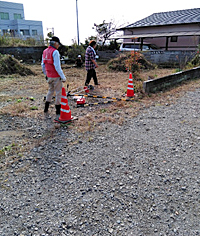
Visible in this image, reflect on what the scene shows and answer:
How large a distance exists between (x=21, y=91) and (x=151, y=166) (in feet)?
20.0

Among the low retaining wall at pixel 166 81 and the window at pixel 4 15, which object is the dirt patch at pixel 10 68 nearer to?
the low retaining wall at pixel 166 81

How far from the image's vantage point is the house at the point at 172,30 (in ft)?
60.0

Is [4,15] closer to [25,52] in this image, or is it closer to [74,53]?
[25,52]

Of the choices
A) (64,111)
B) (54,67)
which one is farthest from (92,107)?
(54,67)

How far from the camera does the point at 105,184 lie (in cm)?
252

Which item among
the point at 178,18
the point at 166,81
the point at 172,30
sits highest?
the point at 178,18

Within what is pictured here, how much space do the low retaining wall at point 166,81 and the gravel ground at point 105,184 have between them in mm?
2624

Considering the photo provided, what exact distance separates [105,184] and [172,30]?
21463mm

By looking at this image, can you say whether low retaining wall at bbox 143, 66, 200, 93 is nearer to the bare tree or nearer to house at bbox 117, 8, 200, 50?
house at bbox 117, 8, 200, 50

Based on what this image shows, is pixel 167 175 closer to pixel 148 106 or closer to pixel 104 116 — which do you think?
pixel 104 116

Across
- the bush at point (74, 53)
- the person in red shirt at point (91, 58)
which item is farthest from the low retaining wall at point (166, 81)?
the bush at point (74, 53)

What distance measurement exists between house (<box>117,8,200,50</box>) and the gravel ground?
51.9 ft

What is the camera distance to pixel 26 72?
11000mm

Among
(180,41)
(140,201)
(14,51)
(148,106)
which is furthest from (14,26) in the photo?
(140,201)
